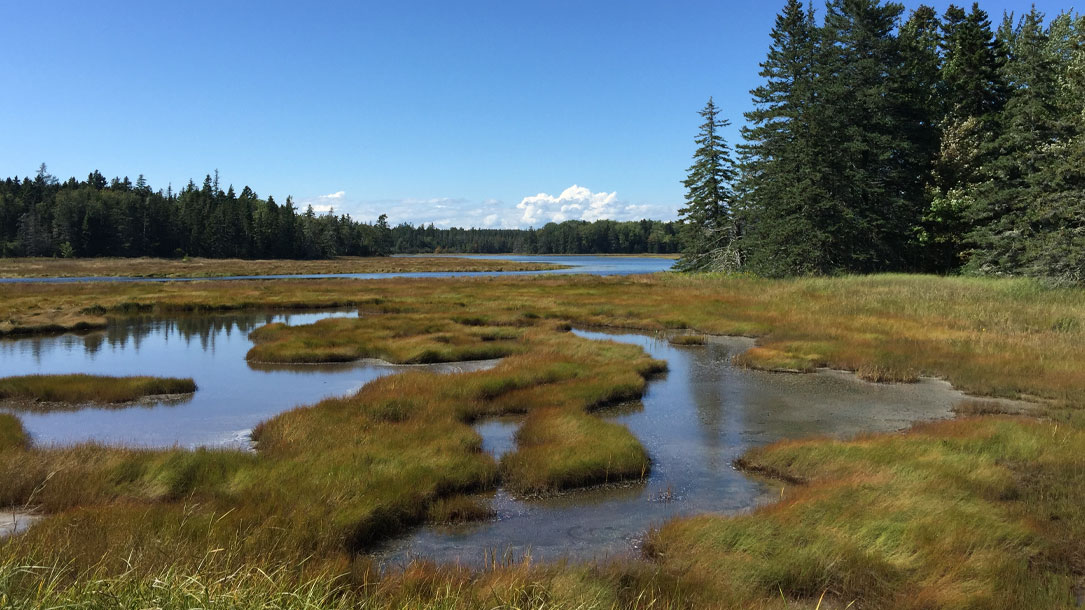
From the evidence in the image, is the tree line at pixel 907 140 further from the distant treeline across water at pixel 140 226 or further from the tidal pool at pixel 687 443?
the distant treeline across water at pixel 140 226

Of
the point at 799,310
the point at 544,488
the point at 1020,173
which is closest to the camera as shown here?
the point at 544,488

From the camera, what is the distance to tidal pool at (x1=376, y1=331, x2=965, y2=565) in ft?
26.9

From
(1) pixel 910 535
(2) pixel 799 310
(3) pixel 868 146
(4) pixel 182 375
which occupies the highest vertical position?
(3) pixel 868 146

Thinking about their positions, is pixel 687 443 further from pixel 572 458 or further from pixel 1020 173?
pixel 1020 173

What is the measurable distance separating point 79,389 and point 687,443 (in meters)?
17.0

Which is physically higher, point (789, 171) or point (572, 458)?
point (789, 171)

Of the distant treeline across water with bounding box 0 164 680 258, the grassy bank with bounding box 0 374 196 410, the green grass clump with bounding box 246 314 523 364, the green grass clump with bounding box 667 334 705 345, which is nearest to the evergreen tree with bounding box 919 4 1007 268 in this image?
the green grass clump with bounding box 667 334 705 345

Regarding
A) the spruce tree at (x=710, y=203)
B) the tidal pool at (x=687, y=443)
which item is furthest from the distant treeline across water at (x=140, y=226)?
the tidal pool at (x=687, y=443)

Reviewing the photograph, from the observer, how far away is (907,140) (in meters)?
44.7

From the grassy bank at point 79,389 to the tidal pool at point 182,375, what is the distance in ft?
2.88

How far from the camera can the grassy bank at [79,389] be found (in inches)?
651

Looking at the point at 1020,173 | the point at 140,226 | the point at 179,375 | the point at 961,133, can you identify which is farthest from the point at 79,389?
the point at 140,226

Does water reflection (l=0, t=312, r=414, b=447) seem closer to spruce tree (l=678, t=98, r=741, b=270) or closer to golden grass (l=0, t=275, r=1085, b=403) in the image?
golden grass (l=0, t=275, r=1085, b=403)

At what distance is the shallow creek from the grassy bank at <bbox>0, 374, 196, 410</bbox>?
0.88 metres
